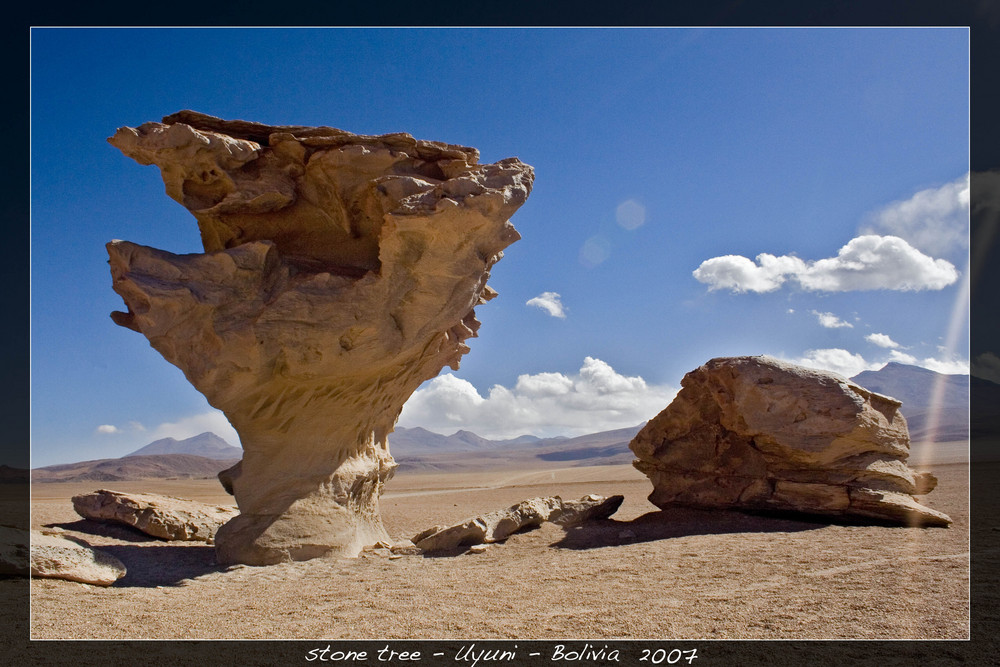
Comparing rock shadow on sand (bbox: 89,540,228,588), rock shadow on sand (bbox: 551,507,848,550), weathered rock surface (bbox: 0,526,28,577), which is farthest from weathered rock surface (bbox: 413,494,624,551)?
weathered rock surface (bbox: 0,526,28,577)

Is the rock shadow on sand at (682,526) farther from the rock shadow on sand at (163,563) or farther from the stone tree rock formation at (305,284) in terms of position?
the rock shadow on sand at (163,563)

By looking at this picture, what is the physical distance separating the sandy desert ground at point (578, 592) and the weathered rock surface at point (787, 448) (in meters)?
0.60

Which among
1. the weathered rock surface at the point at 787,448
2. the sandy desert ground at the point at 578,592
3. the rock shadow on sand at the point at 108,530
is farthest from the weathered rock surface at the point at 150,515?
the weathered rock surface at the point at 787,448

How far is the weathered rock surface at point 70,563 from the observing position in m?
7.23

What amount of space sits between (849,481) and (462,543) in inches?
227

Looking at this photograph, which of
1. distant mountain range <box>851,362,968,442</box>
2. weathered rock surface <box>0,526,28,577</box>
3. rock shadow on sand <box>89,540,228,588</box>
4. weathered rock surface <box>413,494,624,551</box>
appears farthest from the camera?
distant mountain range <box>851,362,968,442</box>

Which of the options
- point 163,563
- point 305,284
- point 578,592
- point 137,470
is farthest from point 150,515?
point 137,470

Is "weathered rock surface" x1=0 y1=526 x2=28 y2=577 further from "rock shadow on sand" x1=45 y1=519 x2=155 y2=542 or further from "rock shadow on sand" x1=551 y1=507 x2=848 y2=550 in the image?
"rock shadow on sand" x1=551 y1=507 x2=848 y2=550

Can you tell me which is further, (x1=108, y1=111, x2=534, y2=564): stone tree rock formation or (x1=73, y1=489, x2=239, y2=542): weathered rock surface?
(x1=73, y1=489, x2=239, y2=542): weathered rock surface

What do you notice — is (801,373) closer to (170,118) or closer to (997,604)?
(997,604)

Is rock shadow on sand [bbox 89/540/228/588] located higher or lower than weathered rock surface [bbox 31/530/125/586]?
lower

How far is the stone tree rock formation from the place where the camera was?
8.73 metres

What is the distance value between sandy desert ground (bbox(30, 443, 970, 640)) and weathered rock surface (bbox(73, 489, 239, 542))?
5.36ft

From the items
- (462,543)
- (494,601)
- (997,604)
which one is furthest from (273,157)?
(997,604)
